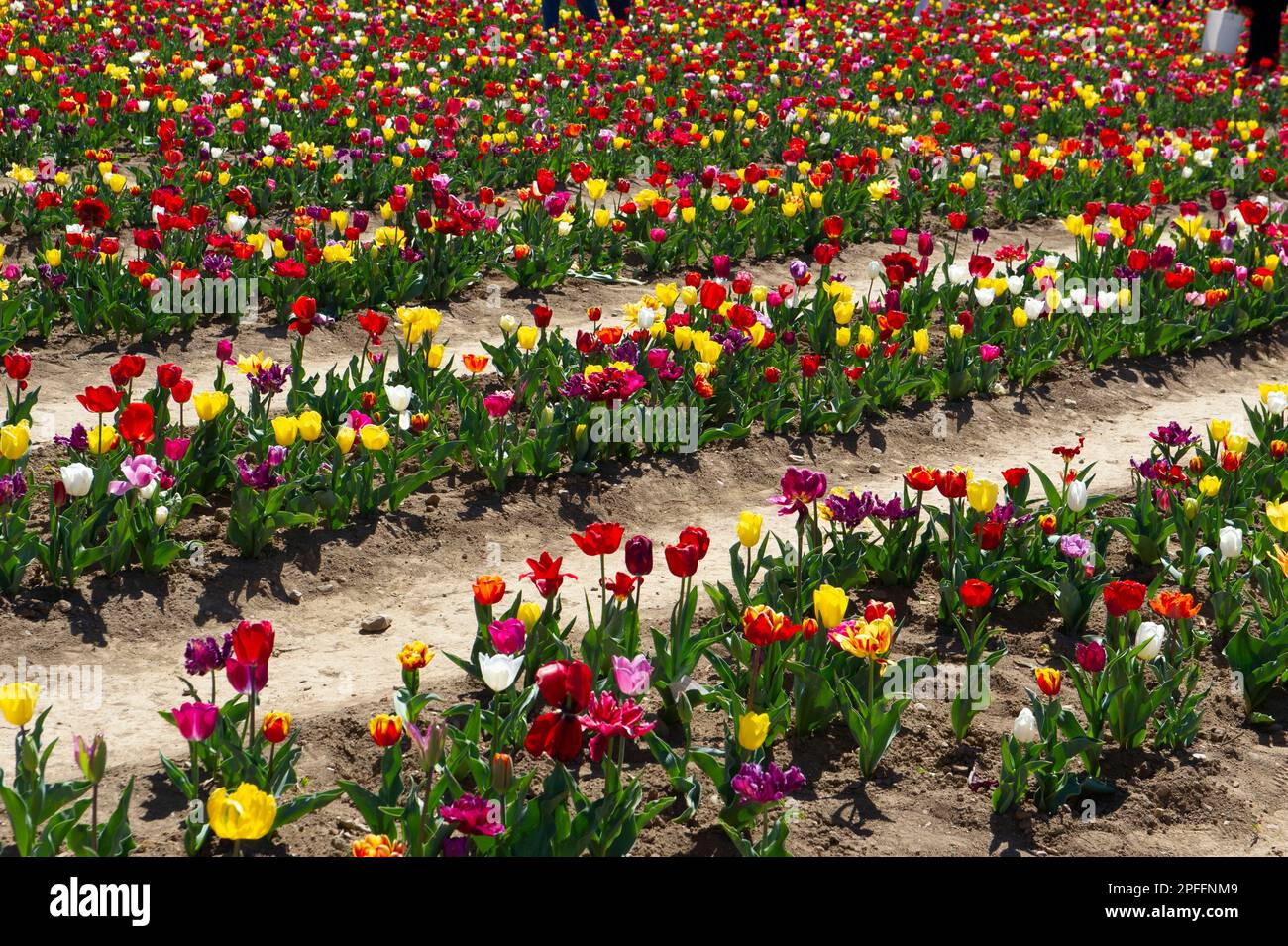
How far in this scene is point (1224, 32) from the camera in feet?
59.0

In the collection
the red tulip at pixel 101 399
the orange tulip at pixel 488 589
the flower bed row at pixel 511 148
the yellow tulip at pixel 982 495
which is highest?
the flower bed row at pixel 511 148

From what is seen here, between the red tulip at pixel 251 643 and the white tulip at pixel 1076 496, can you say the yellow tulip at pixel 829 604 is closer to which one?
the white tulip at pixel 1076 496

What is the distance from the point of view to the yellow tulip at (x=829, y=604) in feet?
13.0

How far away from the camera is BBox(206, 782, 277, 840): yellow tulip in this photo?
2.94 m

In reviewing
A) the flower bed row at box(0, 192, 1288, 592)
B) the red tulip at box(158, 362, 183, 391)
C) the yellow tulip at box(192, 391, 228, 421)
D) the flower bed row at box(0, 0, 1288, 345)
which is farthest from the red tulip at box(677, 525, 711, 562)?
the flower bed row at box(0, 0, 1288, 345)

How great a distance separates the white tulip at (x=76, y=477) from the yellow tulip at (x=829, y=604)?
8.25 feet

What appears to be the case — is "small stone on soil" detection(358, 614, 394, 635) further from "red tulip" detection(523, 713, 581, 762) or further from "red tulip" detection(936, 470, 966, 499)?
"red tulip" detection(936, 470, 966, 499)

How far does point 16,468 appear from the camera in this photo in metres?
5.29

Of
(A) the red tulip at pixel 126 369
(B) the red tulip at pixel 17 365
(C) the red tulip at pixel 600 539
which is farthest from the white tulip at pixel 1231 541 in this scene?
(B) the red tulip at pixel 17 365

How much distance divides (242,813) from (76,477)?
2.04 m

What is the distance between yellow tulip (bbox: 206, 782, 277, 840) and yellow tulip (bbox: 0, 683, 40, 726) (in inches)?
23.7

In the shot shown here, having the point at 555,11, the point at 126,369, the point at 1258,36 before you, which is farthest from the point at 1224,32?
the point at 126,369

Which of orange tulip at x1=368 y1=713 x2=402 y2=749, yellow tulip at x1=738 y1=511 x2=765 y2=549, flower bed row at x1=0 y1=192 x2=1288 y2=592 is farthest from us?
flower bed row at x1=0 y1=192 x2=1288 y2=592
